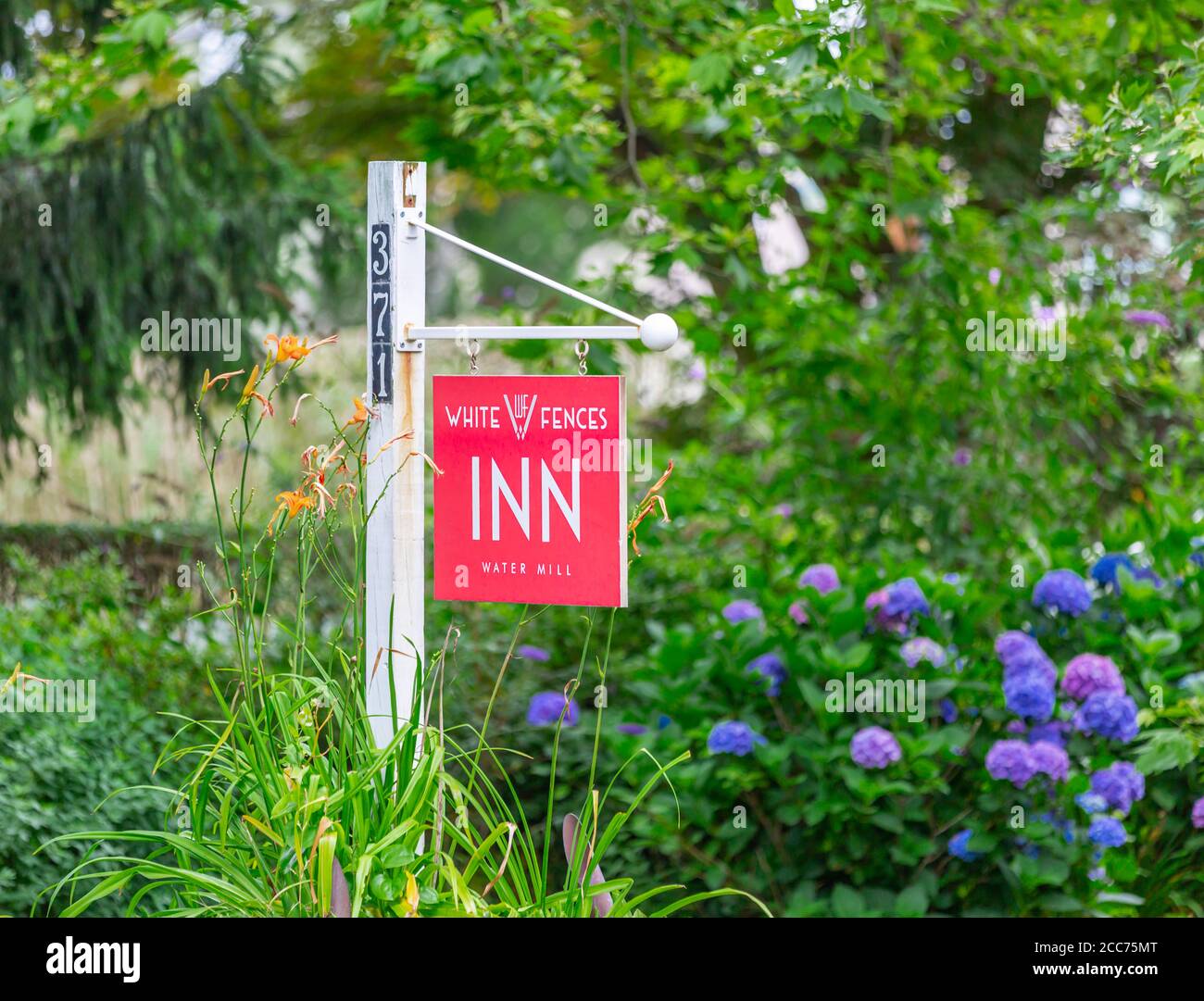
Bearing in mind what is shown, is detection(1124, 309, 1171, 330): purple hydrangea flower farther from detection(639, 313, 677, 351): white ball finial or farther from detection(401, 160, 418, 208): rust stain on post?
detection(401, 160, 418, 208): rust stain on post

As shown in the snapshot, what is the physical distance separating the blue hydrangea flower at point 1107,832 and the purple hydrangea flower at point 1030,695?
30 cm

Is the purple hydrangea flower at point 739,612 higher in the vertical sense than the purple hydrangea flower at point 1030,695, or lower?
higher

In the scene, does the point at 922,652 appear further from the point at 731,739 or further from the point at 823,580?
the point at 731,739

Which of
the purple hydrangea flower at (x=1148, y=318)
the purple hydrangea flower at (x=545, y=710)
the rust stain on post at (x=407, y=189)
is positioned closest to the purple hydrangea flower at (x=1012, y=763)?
the purple hydrangea flower at (x=545, y=710)

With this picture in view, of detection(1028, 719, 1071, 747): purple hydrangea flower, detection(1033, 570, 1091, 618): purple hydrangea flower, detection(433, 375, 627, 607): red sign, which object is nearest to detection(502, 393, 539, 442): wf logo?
detection(433, 375, 627, 607): red sign

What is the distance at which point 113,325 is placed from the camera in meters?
4.53

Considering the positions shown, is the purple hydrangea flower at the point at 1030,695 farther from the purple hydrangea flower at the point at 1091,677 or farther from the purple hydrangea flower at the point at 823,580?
the purple hydrangea flower at the point at 823,580

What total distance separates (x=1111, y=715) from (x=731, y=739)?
3.29 ft

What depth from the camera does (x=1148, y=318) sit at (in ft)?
14.3

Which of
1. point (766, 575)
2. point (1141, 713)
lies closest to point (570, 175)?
point (766, 575)

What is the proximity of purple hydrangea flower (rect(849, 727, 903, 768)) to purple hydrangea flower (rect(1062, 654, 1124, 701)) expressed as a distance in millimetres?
529

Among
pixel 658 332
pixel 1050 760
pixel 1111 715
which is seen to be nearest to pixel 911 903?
pixel 1050 760

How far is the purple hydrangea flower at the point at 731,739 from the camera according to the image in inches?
130

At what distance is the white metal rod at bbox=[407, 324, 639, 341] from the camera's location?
2.06 meters
